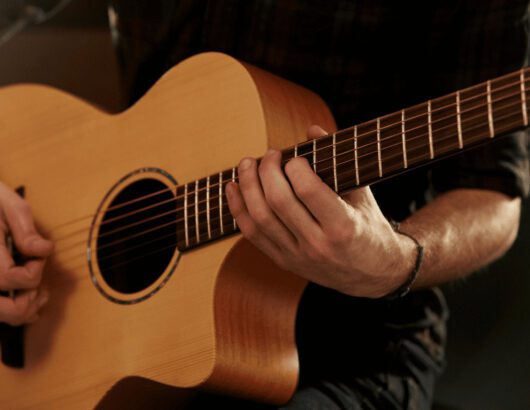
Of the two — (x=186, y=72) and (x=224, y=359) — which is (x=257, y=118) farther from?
(x=224, y=359)

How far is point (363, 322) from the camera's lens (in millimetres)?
1003

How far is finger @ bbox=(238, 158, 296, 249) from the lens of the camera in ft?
2.35

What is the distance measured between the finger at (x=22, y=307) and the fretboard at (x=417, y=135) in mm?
356

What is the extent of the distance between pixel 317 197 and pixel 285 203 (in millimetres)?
37

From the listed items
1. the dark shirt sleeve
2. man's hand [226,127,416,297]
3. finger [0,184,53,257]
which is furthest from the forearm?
finger [0,184,53,257]

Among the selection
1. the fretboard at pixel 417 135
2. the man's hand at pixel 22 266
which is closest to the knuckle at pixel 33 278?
the man's hand at pixel 22 266

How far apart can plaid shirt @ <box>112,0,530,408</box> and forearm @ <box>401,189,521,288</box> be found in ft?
0.08

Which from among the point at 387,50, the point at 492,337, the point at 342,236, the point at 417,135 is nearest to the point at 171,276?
the point at 342,236

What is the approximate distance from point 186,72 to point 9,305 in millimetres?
414

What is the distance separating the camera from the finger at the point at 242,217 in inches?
29.2

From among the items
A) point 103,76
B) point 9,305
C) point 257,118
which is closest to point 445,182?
point 257,118

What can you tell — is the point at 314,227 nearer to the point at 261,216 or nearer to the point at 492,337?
the point at 261,216

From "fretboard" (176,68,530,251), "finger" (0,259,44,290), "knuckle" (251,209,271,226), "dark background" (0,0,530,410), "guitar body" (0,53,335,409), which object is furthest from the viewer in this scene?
"dark background" (0,0,530,410)

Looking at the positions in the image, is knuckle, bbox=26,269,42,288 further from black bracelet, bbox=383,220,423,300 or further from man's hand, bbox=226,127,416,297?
black bracelet, bbox=383,220,423,300
